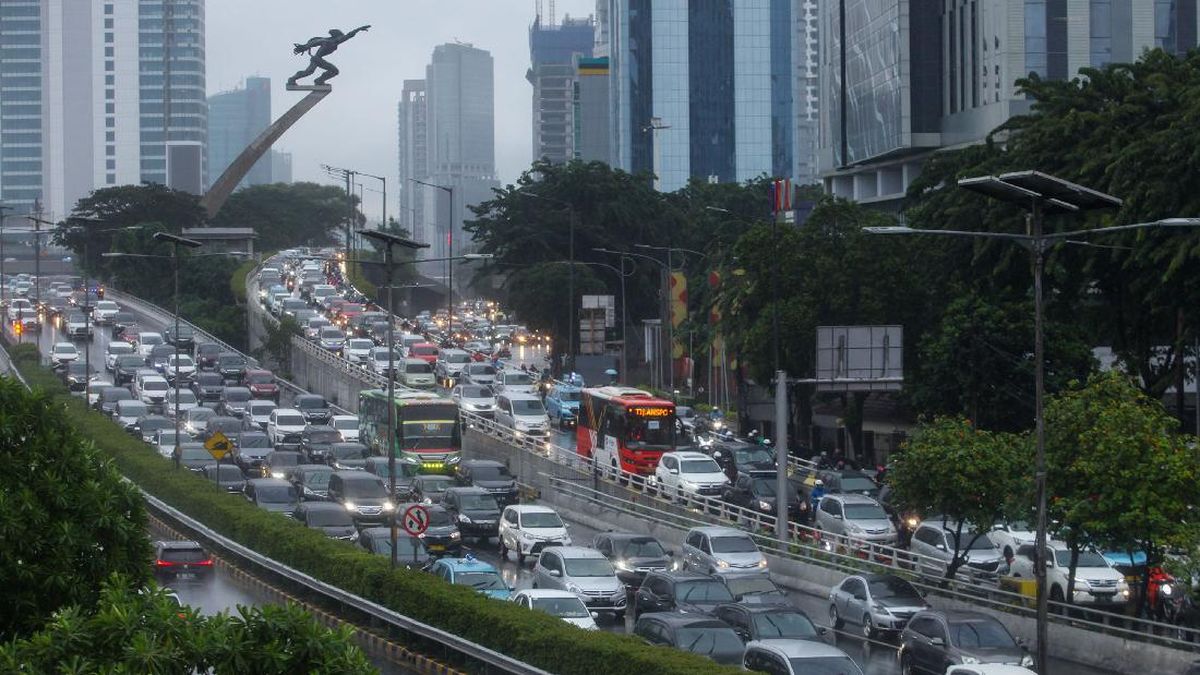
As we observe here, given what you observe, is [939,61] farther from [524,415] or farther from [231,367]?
[231,367]

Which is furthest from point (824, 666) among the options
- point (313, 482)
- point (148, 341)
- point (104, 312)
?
point (104, 312)

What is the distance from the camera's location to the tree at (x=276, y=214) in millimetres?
177875

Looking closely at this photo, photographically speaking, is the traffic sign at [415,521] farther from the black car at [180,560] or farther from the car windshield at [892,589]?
the car windshield at [892,589]

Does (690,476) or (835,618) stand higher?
(690,476)

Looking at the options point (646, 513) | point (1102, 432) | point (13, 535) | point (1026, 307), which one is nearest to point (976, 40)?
point (1026, 307)

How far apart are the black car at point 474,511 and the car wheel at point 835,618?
38.6 feet

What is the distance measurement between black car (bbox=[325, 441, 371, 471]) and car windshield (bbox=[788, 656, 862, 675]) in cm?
2910

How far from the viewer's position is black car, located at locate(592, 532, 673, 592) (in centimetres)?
3700

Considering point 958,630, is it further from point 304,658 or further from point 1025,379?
point 1025,379

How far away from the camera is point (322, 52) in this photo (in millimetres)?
144875

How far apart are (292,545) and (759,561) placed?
1011 cm

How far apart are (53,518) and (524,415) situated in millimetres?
45223

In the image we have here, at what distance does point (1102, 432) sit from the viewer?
30734 millimetres

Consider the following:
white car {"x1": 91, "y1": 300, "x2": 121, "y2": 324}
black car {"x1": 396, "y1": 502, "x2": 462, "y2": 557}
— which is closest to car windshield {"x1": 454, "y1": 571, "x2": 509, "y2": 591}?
black car {"x1": 396, "y1": 502, "x2": 462, "y2": 557}
